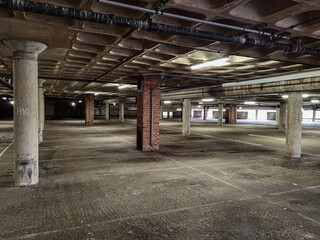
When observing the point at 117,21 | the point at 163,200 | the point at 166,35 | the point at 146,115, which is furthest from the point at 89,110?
the point at 117,21

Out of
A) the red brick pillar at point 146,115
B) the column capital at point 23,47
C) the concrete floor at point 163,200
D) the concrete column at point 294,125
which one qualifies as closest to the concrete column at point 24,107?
the column capital at point 23,47

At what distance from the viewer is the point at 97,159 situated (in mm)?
8352

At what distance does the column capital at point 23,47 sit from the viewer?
502cm

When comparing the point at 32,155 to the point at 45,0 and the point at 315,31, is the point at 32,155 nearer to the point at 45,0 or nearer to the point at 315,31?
the point at 45,0

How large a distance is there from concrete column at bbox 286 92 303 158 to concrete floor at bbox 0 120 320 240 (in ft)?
3.63

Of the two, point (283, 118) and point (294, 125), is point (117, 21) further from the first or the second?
point (283, 118)

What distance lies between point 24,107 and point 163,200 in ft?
12.7

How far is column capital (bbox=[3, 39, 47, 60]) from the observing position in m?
5.02

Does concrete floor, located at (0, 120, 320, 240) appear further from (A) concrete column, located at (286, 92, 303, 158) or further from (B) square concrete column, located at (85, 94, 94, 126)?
(B) square concrete column, located at (85, 94, 94, 126)

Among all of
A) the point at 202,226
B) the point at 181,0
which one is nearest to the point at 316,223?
the point at 202,226

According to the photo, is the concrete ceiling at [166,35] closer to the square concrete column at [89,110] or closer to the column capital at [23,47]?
the column capital at [23,47]

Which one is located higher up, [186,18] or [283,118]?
[186,18]

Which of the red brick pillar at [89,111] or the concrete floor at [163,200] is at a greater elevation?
the red brick pillar at [89,111]

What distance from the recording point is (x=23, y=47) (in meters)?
5.09
